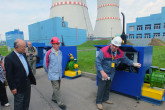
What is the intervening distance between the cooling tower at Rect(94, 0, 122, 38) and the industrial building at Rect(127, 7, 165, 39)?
8226 mm

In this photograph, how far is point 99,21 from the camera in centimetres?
3500

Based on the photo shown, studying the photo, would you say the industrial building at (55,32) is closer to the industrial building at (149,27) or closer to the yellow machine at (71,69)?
the yellow machine at (71,69)

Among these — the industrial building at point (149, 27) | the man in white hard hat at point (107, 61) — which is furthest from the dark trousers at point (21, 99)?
the industrial building at point (149, 27)

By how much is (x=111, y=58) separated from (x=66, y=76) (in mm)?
3276

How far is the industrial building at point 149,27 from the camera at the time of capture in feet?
115

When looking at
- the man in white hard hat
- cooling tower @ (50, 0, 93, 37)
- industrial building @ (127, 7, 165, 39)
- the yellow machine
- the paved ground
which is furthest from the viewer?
industrial building @ (127, 7, 165, 39)

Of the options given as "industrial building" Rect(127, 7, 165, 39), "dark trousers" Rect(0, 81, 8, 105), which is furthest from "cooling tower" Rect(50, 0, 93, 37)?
"dark trousers" Rect(0, 81, 8, 105)

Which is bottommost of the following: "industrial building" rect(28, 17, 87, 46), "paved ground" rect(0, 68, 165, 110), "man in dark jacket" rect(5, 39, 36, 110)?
"paved ground" rect(0, 68, 165, 110)

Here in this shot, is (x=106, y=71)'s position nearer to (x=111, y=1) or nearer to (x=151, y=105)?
(x=151, y=105)

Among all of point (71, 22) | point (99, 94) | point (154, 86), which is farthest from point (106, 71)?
point (71, 22)

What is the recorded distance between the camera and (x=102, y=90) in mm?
2754

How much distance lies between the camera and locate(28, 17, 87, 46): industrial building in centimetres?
2402

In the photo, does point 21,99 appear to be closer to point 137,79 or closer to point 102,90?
point 102,90

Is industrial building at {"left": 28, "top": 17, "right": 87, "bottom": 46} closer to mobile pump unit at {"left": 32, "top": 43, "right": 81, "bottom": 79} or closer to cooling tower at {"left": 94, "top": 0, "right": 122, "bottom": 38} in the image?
cooling tower at {"left": 94, "top": 0, "right": 122, "bottom": 38}
